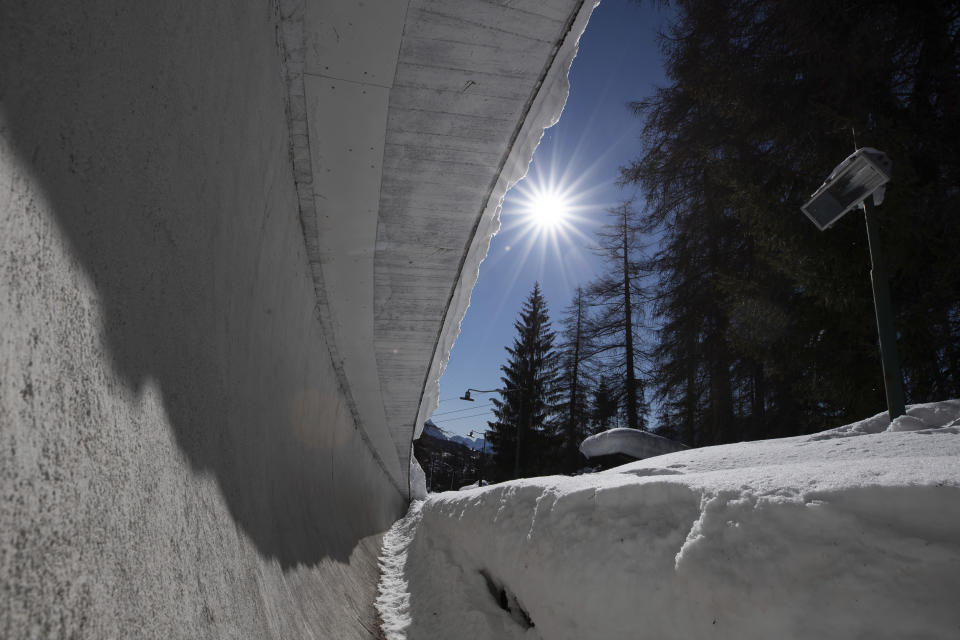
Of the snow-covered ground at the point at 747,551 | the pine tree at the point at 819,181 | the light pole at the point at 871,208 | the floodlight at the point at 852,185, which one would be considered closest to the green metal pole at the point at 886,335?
the light pole at the point at 871,208

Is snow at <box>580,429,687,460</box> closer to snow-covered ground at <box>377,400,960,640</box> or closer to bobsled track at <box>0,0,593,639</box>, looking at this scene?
bobsled track at <box>0,0,593,639</box>

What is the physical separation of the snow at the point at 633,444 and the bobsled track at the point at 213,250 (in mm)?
10222

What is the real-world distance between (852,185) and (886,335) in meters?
1.55

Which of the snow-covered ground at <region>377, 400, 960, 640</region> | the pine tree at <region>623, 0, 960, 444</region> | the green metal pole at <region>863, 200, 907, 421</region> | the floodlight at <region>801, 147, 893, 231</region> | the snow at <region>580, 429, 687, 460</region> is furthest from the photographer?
the snow at <region>580, 429, 687, 460</region>

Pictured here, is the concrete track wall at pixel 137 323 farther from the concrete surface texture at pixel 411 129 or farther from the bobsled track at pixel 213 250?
the concrete surface texture at pixel 411 129

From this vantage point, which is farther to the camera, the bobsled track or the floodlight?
the floodlight

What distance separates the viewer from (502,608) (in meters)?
3.59

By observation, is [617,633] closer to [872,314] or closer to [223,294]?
[223,294]

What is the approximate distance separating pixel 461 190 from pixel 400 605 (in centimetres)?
377

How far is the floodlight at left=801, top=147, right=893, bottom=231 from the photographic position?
4.77m

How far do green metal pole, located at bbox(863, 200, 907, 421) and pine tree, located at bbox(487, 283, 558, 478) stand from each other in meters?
25.7

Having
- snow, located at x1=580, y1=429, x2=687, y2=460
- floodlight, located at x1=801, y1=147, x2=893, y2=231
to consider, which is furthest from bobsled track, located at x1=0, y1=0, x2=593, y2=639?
snow, located at x1=580, y1=429, x2=687, y2=460

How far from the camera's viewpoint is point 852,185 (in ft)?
16.7

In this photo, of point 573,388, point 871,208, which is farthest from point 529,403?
point 871,208
